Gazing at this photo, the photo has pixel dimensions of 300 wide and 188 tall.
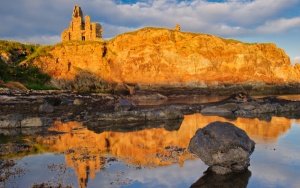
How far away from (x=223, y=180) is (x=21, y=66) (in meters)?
103

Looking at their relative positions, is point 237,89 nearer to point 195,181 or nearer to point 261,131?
point 261,131

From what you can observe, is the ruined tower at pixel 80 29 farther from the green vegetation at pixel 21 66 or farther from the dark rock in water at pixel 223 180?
the dark rock in water at pixel 223 180

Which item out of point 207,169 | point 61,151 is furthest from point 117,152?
point 207,169

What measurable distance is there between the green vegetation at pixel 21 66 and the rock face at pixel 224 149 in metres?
82.0

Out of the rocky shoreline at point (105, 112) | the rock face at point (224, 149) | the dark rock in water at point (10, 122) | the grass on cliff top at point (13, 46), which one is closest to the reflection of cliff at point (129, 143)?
the rock face at point (224, 149)

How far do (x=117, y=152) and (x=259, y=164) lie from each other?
979 centimetres

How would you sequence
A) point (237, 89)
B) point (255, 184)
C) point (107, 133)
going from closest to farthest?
point (255, 184)
point (107, 133)
point (237, 89)

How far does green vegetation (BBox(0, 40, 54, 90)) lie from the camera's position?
98812 millimetres

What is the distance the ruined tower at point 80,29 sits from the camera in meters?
135

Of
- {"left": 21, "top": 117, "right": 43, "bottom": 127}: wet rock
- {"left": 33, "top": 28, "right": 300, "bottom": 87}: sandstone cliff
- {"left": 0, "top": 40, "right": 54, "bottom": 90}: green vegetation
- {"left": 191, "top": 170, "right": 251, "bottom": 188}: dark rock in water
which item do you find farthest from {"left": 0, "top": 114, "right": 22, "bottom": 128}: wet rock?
{"left": 33, "top": 28, "right": 300, "bottom": 87}: sandstone cliff

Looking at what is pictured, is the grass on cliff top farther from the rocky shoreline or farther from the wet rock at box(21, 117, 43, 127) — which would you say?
the wet rock at box(21, 117, 43, 127)

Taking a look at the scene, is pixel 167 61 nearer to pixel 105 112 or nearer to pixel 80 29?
pixel 80 29

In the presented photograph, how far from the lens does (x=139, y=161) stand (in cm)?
2253

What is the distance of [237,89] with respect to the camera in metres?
115
